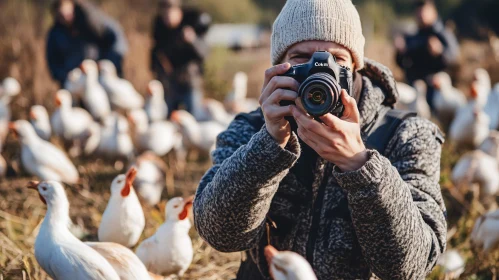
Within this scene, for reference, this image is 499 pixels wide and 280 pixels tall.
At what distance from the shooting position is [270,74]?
1.95m

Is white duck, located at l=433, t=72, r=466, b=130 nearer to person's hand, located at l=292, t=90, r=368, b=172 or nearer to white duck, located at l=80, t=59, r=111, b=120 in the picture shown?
white duck, located at l=80, t=59, r=111, b=120

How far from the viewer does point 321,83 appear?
180cm

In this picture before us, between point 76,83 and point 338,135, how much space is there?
5.79 m

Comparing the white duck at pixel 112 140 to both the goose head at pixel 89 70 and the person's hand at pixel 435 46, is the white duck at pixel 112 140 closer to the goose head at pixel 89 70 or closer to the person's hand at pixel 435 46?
the goose head at pixel 89 70

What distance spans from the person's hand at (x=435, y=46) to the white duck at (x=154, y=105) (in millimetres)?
2960

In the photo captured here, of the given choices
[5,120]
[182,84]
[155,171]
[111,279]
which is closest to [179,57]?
[182,84]

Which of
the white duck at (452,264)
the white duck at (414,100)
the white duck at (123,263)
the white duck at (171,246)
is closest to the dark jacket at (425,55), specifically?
the white duck at (414,100)

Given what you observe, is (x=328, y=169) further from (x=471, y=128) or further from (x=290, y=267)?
(x=471, y=128)

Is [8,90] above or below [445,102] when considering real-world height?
above

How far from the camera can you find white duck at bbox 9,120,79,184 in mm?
5207

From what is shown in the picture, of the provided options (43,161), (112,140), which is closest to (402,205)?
(43,161)

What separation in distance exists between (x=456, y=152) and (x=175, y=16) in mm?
3058

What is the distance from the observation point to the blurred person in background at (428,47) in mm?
7938

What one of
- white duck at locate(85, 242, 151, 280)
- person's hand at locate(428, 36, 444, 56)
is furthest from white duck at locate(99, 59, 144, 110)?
white duck at locate(85, 242, 151, 280)
